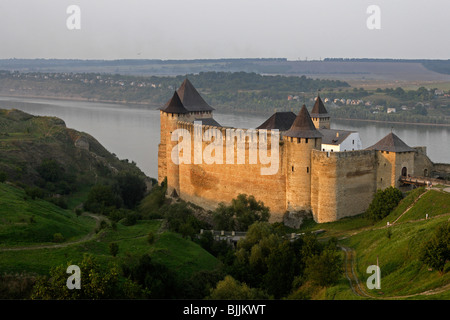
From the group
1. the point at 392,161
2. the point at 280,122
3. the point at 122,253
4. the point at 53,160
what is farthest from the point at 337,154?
the point at 53,160

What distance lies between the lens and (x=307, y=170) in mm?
16344

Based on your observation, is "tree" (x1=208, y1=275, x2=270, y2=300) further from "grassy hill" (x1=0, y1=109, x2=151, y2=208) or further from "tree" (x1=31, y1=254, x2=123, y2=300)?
"grassy hill" (x1=0, y1=109, x2=151, y2=208)

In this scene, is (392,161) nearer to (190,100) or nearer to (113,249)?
(113,249)

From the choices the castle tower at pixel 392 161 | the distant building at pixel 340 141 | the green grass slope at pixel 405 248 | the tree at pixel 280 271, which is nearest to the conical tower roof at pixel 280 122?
the distant building at pixel 340 141

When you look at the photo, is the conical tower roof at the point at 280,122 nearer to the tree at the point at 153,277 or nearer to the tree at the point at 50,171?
the tree at the point at 50,171

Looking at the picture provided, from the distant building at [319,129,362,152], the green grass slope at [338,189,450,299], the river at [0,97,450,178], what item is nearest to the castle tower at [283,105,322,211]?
the green grass slope at [338,189,450,299]

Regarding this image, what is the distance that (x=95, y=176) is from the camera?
25359 mm

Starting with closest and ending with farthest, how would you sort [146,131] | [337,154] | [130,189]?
[337,154]
[130,189]
[146,131]

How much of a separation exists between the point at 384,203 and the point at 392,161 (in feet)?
4.91

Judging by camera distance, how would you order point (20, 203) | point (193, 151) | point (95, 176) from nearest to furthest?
point (20, 203) < point (193, 151) < point (95, 176)

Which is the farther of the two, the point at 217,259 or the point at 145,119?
the point at 145,119

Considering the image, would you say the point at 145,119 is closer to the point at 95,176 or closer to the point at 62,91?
the point at 95,176
